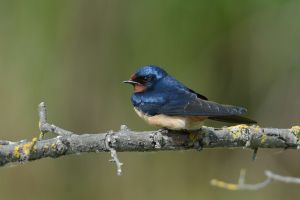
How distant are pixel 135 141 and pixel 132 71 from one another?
1.05 m

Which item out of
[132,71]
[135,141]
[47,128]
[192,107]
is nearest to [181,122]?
[192,107]

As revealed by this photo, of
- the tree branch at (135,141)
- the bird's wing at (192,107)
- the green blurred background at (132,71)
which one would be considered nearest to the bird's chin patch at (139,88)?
the bird's wing at (192,107)

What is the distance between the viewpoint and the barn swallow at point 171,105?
1679mm

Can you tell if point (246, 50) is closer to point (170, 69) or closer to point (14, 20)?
point (170, 69)

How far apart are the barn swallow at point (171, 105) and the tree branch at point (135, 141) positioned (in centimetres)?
3

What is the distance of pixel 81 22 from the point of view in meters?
2.76

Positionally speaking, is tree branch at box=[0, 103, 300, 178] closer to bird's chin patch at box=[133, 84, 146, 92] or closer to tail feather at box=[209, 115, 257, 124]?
tail feather at box=[209, 115, 257, 124]

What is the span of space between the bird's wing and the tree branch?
0.06 m

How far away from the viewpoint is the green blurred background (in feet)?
8.53

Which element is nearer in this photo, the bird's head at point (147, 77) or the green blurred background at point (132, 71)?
the bird's head at point (147, 77)

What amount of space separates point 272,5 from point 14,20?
96cm

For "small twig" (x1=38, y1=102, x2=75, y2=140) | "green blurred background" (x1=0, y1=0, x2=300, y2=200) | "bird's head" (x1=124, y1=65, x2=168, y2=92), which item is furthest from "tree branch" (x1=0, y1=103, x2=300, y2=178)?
"green blurred background" (x1=0, y1=0, x2=300, y2=200)

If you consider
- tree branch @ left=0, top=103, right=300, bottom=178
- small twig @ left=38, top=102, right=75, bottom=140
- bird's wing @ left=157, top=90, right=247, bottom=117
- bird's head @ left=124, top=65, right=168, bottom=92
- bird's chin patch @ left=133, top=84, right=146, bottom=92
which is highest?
bird's head @ left=124, top=65, right=168, bottom=92

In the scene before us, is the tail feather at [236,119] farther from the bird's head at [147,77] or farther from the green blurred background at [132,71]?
the green blurred background at [132,71]
